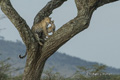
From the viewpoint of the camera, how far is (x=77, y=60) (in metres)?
148

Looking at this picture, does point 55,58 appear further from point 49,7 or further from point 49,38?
point 49,38

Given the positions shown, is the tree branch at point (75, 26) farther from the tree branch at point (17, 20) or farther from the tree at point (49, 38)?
the tree branch at point (17, 20)

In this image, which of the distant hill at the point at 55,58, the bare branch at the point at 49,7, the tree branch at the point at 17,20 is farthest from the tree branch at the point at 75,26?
the distant hill at the point at 55,58

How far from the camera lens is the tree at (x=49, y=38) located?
10.1 metres

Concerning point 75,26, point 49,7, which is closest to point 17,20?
point 75,26

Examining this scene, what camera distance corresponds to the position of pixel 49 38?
10.3 meters

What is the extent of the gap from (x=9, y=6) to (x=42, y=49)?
1.27m

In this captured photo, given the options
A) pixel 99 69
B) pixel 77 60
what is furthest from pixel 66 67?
pixel 99 69

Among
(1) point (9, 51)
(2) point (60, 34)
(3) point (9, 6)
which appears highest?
(1) point (9, 51)

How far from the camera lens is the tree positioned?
398 inches

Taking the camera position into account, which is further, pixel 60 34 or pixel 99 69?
pixel 99 69

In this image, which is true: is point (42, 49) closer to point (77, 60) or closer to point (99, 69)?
point (99, 69)

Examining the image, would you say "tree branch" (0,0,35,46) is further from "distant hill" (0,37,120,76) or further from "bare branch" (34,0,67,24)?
"distant hill" (0,37,120,76)

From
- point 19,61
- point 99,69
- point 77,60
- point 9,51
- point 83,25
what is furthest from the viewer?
A: point 77,60
